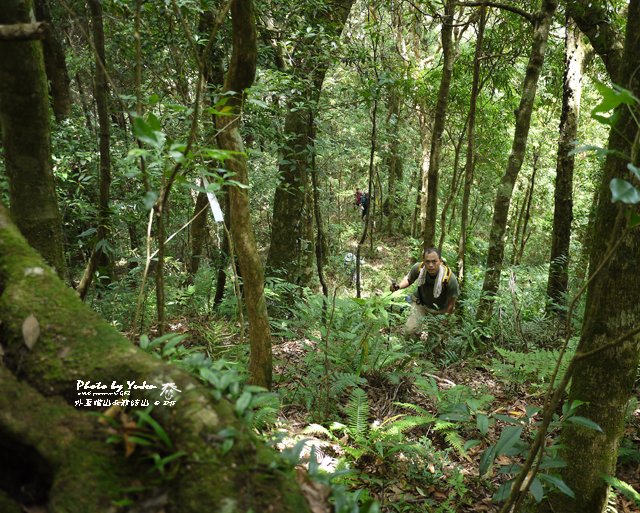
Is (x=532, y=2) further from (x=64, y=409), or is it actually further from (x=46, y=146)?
(x=64, y=409)

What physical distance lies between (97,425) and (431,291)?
6.38 m

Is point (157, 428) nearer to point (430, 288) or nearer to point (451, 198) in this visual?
point (430, 288)

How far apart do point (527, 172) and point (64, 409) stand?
1964 cm

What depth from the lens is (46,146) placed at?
2.71 metres

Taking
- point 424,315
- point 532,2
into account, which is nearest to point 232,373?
point 424,315

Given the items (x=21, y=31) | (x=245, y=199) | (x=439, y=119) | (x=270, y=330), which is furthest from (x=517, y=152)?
(x=21, y=31)

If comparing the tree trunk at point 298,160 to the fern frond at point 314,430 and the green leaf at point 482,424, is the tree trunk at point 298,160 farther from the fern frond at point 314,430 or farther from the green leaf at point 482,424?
the green leaf at point 482,424

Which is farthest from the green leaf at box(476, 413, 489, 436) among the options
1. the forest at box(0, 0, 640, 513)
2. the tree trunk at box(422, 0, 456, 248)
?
the tree trunk at box(422, 0, 456, 248)

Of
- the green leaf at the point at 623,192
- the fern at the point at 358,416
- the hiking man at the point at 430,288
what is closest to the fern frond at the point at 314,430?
the fern at the point at 358,416

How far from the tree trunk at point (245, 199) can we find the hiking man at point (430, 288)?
381cm

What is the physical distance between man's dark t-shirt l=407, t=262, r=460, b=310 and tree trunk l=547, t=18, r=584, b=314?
2112mm

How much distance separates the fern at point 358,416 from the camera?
3812 mm

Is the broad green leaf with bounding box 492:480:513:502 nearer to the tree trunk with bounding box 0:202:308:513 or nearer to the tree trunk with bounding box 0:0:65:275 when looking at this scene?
the tree trunk with bounding box 0:202:308:513

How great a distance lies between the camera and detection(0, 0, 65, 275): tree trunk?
251 centimetres
